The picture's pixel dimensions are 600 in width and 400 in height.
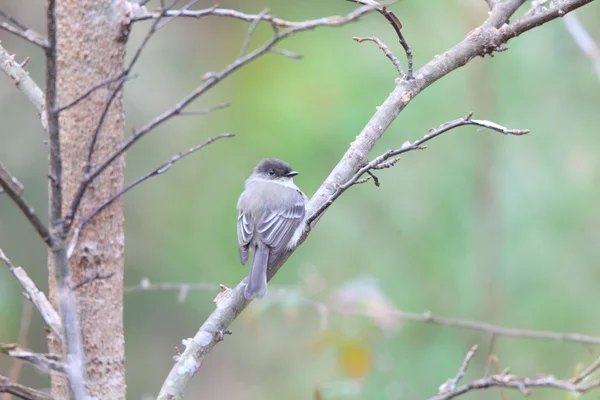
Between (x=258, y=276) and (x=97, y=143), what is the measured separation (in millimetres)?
996

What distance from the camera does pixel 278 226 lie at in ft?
12.2

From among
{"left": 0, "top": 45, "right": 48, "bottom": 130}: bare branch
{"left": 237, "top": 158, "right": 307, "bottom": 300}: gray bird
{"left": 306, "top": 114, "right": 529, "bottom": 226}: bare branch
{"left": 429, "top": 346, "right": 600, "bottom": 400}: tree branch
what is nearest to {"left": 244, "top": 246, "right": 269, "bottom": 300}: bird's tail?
{"left": 237, "top": 158, "right": 307, "bottom": 300}: gray bird

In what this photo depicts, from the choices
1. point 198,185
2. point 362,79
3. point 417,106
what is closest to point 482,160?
point 417,106

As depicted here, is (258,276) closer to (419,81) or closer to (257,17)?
(419,81)

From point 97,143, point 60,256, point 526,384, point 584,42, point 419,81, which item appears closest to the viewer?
point 60,256

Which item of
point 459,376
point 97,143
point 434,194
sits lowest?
point 459,376

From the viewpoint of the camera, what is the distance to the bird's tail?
237 cm

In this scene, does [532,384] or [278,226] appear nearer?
[532,384]

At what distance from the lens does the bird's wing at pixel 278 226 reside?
355cm

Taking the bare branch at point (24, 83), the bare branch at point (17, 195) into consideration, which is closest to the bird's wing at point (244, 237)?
the bare branch at point (24, 83)

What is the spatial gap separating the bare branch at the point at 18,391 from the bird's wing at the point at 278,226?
176cm

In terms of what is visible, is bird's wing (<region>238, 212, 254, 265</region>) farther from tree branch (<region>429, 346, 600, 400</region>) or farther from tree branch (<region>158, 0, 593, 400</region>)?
tree branch (<region>429, 346, 600, 400</region>)

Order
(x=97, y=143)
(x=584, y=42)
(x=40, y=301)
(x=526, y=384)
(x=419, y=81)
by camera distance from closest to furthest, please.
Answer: (x=526, y=384), (x=40, y=301), (x=97, y=143), (x=419, y=81), (x=584, y=42)

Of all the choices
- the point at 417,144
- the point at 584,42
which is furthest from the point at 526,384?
the point at 584,42
